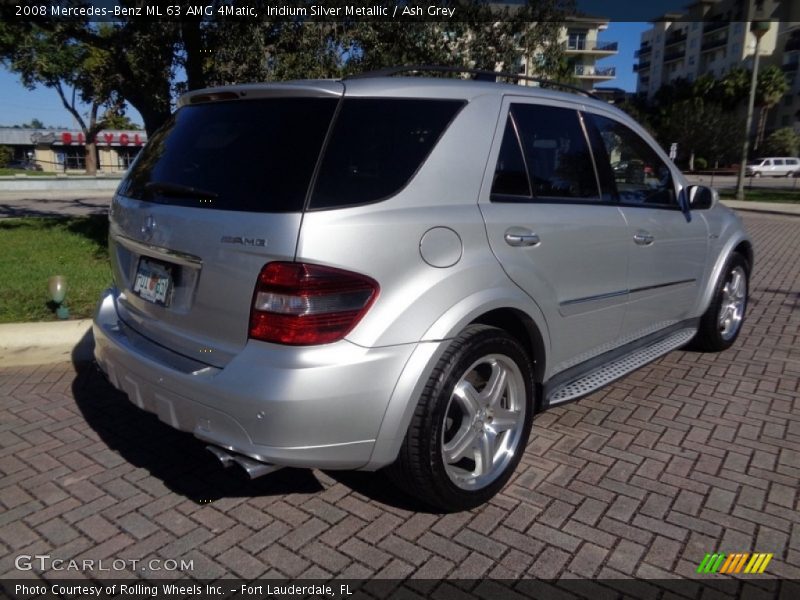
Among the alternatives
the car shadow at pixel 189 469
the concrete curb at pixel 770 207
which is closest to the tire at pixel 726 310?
the car shadow at pixel 189 469

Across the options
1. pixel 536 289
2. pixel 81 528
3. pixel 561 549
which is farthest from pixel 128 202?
pixel 561 549

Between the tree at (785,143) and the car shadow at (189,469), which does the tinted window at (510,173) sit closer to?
the car shadow at (189,469)

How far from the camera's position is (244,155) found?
2.56 meters

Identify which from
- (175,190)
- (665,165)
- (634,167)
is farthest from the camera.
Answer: (665,165)

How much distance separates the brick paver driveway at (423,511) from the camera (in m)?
2.55

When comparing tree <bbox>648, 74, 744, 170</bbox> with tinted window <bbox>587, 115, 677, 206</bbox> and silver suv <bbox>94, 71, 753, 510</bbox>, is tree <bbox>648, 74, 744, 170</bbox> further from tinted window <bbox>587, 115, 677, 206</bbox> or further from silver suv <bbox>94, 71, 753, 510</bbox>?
silver suv <bbox>94, 71, 753, 510</bbox>

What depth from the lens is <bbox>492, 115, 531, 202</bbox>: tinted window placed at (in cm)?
291

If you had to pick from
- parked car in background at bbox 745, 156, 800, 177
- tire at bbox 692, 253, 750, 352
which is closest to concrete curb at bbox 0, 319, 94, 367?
tire at bbox 692, 253, 750, 352

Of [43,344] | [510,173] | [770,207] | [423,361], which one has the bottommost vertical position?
[43,344]

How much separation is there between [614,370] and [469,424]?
4.17 feet

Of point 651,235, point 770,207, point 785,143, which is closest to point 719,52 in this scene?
point 785,143

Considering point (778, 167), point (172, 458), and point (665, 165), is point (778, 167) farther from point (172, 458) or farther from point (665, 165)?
point (172, 458)

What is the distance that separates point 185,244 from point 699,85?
69.9 m

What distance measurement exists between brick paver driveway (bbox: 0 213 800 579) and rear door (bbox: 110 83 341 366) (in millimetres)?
795
